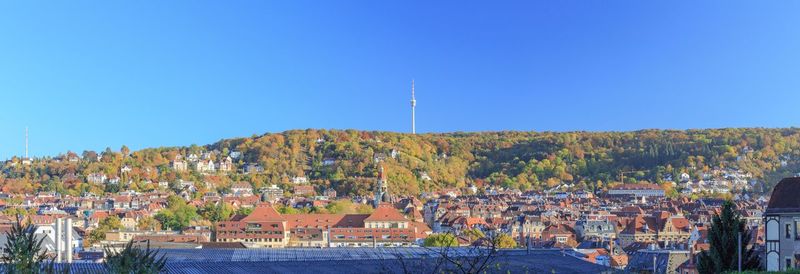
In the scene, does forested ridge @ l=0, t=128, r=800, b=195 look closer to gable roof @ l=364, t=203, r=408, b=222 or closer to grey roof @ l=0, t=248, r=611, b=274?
gable roof @ l=364, t=203, r=408, b=222

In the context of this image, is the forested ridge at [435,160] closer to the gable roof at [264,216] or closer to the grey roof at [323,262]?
the gable roof at [264,216]

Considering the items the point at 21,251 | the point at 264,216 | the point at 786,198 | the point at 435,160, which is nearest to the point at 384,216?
the point at 264,216

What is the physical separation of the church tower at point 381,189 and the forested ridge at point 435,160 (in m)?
1.78

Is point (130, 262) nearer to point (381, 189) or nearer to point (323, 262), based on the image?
point (323, 262)

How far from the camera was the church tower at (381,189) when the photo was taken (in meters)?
117

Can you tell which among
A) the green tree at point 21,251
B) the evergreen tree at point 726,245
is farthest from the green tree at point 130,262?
the evergreen tree at point 726,245

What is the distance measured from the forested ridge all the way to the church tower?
5.85 feet

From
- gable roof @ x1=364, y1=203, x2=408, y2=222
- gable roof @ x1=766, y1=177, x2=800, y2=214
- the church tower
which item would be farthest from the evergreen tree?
the church tower

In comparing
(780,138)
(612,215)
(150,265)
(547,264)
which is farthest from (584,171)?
(150,265)

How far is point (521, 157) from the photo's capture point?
174 metres

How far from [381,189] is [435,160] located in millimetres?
42050

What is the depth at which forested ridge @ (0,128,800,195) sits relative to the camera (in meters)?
136

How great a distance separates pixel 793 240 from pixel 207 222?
2820 inches

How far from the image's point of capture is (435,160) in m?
169
